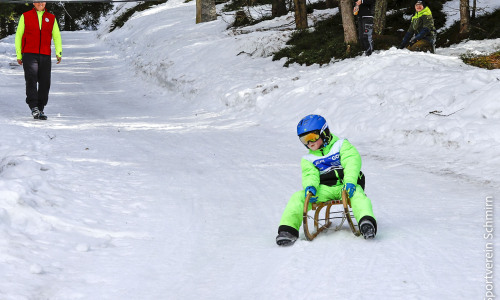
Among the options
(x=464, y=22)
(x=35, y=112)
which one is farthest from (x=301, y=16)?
(x=35, y=112)

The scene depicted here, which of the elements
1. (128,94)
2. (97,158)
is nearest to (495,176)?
Result: (97,158)

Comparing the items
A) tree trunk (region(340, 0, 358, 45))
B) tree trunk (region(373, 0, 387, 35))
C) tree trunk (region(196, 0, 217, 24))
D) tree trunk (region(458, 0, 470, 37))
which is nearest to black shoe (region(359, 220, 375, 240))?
tree trunk (region(340, 0, 358, 45))

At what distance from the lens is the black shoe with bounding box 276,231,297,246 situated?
4.50m

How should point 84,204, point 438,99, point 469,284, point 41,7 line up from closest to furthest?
point 469,284
point 84,204
point 438,99
point 41,7

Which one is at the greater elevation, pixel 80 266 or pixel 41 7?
pixel 41 7

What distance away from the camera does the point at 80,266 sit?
430 centimetres

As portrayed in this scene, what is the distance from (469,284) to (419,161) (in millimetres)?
4122

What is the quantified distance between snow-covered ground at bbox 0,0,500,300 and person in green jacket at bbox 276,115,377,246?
0.23 meters

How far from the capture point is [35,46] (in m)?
10.1

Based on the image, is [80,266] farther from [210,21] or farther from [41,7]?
[210,21]

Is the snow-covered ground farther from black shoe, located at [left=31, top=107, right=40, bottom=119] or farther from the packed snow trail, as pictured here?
black shoe, located at [left=31, top=107, right=40, bottom=119]

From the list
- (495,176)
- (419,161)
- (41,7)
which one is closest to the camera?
(495,176)

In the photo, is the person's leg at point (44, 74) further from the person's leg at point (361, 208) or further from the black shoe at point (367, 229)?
the black shoe at point (367, 229)

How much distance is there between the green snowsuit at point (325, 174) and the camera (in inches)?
181
